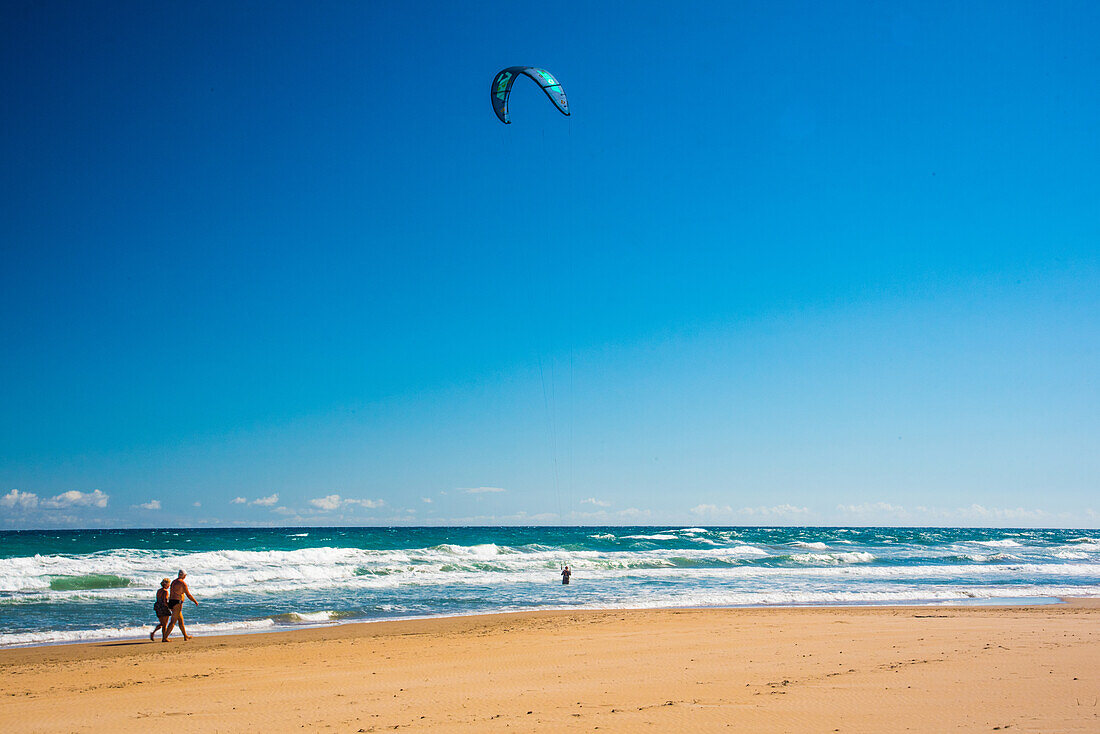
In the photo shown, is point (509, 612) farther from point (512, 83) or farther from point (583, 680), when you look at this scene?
point (512, 83)

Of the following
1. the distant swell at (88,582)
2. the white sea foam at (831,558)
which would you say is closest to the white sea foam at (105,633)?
the distant swell at (88,582)

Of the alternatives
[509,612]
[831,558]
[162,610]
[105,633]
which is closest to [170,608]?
[162,610]

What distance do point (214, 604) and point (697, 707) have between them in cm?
1409

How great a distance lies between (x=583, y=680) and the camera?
26.1ft

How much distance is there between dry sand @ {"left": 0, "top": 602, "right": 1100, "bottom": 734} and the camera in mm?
6113

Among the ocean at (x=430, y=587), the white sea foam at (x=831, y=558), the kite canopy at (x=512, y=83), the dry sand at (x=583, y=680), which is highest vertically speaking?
the kite canopy at (x=512, y=83)

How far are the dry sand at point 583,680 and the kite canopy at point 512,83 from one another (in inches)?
406

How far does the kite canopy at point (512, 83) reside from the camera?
1401 centimetres

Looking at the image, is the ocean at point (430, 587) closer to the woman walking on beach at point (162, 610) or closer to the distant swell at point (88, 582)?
the distant swell at point (88, 582)

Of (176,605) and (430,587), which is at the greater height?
(176,605)

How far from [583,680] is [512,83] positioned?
12970 mm

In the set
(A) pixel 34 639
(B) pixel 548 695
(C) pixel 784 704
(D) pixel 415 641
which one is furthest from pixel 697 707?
(A) pixel 34 639

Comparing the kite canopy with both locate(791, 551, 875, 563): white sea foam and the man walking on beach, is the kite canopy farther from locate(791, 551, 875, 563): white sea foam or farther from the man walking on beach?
locate(791, 551, 875, 563): white sea foam

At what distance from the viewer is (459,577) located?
2358 cm
